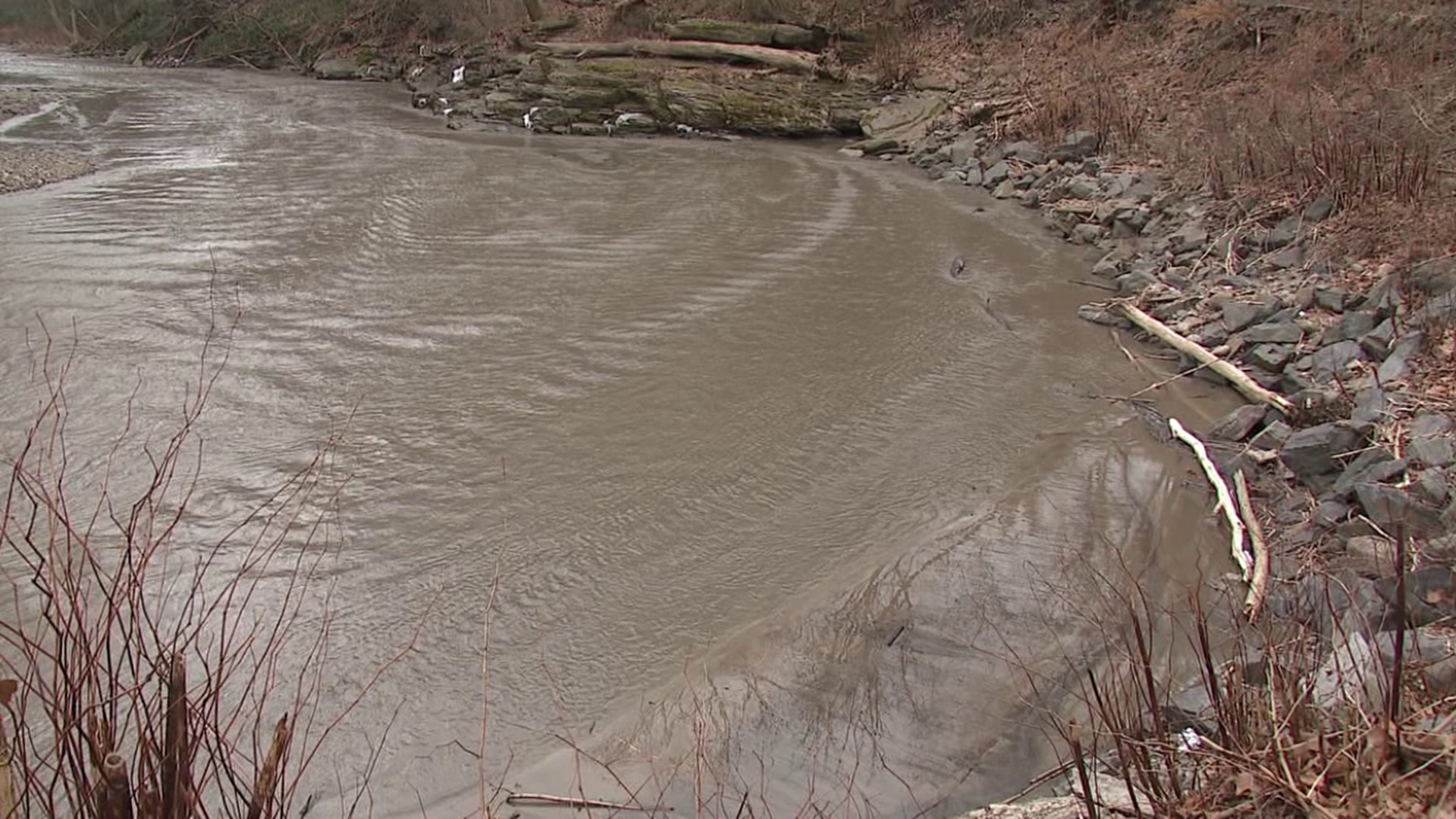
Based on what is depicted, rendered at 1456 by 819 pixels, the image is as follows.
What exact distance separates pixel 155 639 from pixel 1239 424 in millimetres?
5554

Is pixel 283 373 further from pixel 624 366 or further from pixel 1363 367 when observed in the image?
pixel 1363 367

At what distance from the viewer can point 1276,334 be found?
6.82m

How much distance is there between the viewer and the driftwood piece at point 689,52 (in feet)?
57.7

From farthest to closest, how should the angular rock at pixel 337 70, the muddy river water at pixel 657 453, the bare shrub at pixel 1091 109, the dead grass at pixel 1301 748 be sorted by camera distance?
the angular rock at pixel 337 70, the bare shrub at pixel 1091 109, the muddy river water at pixel 657 453, the dead grass at pixel 1301 748

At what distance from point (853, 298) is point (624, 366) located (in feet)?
7.95

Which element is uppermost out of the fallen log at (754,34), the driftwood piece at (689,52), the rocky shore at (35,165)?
the fallen log at (754,34)

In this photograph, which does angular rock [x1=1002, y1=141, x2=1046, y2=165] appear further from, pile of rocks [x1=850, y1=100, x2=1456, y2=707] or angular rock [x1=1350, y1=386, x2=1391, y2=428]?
angular rock [x1=1350, y1=386, x2=1391, y2=428]

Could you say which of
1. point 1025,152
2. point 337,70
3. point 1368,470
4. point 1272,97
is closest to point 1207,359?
point 1368,470

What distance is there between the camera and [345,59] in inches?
1006

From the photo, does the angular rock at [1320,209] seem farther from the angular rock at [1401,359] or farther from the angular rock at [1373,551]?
the angular rock at [1373,551]

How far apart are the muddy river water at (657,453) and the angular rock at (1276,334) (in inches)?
24.3

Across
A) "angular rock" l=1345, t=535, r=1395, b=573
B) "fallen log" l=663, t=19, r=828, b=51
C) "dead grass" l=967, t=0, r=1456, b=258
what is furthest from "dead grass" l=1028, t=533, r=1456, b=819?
"fallen log" l=663, t=19, r=828, b=51

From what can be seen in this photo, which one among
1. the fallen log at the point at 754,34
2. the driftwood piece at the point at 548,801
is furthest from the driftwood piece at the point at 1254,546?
the fallen log at the point at 754,34

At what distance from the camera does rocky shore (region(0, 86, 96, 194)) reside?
493 inches
